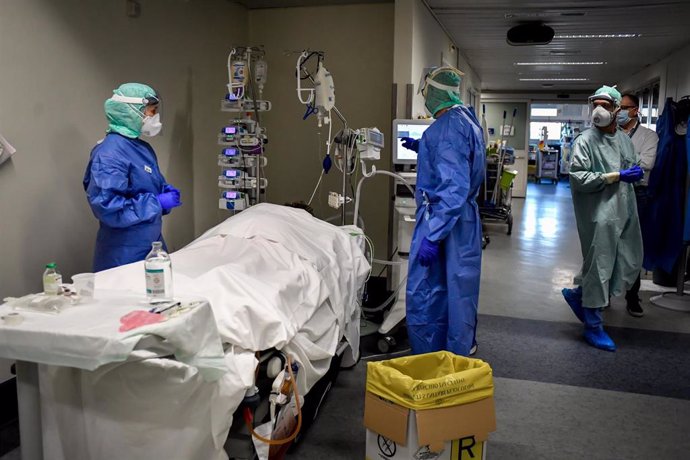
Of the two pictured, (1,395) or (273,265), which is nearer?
(273,265)

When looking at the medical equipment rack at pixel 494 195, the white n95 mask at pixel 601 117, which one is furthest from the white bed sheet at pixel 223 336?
the medical equipment rack at pixel 494 195

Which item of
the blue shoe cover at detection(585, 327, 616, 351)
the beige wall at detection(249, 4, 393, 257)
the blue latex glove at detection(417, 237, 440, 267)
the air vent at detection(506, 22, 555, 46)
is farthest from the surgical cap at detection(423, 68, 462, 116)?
the air vent at detection(506, 22, 555, 46)

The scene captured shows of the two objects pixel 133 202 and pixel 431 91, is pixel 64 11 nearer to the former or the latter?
pixel 133 202

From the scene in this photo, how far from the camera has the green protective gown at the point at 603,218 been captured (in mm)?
3533

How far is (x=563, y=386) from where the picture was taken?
3.07m

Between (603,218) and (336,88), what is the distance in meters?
2.41

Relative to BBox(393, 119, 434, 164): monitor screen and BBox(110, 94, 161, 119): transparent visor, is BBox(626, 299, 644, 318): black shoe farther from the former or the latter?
BBox(110, 94, 161, 119): transparent visor

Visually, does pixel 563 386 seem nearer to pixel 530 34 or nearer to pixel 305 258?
pixel 305 258

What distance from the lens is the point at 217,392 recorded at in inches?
66.9

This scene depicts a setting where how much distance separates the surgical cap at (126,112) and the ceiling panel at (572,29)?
3116 millimetres

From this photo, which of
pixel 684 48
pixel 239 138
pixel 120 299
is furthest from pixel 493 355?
pixel 684 48

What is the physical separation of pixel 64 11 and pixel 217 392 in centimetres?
225

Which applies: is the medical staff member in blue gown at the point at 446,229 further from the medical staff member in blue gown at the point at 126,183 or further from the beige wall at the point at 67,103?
the beige wall at the point at 67,103

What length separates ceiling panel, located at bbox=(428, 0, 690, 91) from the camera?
17.0ft
